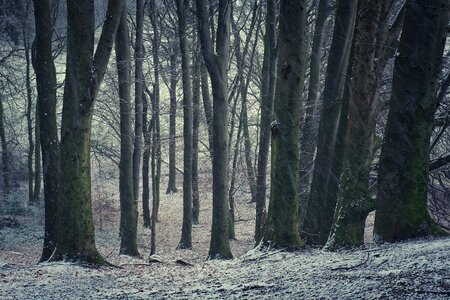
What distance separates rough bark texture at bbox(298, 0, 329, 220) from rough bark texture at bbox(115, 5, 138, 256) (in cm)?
517

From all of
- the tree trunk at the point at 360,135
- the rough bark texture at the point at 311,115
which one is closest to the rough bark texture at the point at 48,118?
the tree trunk at the point at 360,135

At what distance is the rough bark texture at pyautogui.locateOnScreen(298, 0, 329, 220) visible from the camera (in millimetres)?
13303

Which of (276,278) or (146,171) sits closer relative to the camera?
(276,278)

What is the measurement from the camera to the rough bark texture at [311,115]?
1330 cm

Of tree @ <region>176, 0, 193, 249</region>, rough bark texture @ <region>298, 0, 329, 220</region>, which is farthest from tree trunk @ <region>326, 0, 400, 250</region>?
tree @ <region>176, 0, 193, 249</region>

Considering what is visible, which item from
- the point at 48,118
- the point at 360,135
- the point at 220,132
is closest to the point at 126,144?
the point at 220,132

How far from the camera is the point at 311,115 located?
1423cm

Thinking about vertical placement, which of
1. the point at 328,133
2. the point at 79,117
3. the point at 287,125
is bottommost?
the point at 287,125

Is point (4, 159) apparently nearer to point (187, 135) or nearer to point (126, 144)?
point (187, 135)

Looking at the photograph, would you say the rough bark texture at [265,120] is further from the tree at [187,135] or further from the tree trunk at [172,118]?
the tree trunk at [172,118]

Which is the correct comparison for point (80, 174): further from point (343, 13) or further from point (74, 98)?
point (343, 13)

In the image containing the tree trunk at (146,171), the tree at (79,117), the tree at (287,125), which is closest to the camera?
the tree at (287,125)

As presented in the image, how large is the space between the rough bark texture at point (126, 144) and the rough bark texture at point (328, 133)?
6351 millimetres

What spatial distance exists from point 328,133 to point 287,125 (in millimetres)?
2667
